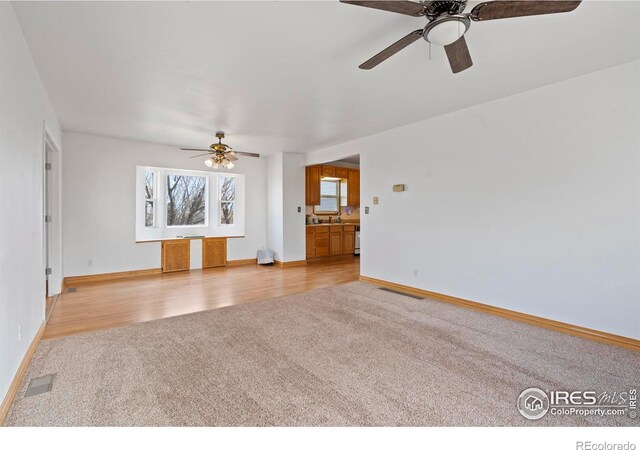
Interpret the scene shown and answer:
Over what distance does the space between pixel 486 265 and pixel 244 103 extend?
3.52m

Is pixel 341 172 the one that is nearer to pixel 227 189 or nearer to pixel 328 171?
pixel 328 171

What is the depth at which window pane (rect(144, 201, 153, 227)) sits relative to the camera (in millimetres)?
5898

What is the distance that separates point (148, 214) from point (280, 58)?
4.59 m

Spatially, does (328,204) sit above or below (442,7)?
below

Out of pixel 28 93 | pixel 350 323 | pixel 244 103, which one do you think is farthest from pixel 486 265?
pixel 28 93

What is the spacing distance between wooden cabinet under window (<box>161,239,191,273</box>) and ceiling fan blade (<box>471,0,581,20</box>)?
19.4 ft

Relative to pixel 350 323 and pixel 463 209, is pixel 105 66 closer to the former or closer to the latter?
pixel 350 323

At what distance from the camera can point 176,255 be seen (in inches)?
241

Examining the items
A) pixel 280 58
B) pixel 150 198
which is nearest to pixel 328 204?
pixel 150 198

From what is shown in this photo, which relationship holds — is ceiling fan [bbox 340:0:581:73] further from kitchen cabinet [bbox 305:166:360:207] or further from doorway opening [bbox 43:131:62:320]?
kitchen cabinet [bbox 305:166:360:207]

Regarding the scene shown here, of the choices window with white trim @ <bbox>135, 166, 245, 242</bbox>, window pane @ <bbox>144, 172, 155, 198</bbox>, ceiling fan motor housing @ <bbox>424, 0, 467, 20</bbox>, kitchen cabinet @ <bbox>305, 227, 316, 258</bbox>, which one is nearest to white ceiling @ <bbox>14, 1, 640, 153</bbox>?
ceiling fan motor housing @ <bbox>424, 0, 467, 20</bbox>

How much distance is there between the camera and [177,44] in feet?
7.98

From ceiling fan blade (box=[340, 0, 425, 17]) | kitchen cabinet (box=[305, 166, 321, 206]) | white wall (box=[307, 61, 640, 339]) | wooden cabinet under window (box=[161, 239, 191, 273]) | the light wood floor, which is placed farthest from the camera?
kitchen cabinet (box=[305, 166, 321, 206])

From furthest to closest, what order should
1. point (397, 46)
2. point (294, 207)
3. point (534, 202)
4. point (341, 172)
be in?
point (341, 172)
point (294, 207)
point (534, 202)
point (397, 46)
